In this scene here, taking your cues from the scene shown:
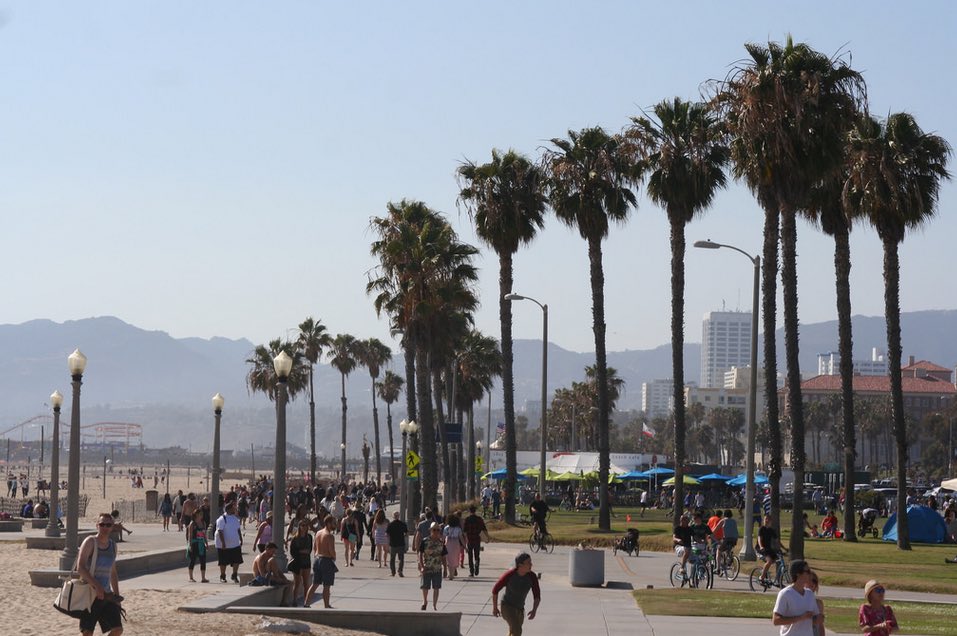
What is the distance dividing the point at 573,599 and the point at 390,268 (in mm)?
24687

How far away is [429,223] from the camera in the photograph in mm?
48844

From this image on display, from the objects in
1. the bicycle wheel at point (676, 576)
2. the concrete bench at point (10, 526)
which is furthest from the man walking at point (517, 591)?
the concrete bench at point (10, 526)

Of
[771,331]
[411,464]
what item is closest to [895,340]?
[771,331]

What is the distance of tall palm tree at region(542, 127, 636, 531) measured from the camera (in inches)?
1820

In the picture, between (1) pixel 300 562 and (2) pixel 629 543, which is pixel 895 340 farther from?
(1) pixel 300 562

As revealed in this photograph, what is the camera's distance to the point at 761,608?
23.7 metres

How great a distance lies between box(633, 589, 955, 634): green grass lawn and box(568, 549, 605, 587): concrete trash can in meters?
1.45

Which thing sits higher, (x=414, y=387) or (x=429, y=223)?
(x=429, y=223)

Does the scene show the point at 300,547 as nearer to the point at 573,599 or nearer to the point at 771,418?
the point at 573,599

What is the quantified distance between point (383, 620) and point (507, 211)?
30885mm

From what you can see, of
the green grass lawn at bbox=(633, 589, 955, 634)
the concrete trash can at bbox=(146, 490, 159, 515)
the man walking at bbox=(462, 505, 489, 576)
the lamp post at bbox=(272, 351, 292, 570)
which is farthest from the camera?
the concrete trash can at bbox=(146, 490, 159, 515)

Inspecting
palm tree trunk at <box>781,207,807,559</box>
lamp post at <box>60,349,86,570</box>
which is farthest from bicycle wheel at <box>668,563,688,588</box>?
lamp post at <box>60,349,86,570</box>

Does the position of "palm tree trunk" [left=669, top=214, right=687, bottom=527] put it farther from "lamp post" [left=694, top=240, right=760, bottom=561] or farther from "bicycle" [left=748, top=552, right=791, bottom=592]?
"bicycle" [left=748, top=552, right=791, bottom=592]

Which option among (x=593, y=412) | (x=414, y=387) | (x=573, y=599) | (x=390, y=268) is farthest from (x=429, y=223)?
(x=593, y=412)
